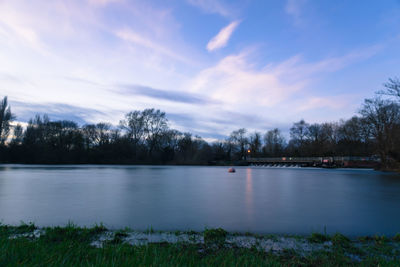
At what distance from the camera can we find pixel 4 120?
46250mm

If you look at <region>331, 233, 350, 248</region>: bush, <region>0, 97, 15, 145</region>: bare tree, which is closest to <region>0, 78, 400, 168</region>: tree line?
<region>0, 97, 15, 145</region>: bare tree

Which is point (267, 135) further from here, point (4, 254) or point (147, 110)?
point (4, 254)

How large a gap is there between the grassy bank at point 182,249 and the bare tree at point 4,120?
51.3 m

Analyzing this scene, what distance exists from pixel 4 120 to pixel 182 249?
5434 centimetres

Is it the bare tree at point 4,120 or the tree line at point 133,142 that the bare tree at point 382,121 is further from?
the bare tree at point 4,120

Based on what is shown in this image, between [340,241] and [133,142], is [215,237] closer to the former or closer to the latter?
[340,241]

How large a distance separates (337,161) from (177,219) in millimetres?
50161

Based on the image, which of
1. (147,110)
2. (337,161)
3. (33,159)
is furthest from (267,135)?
(33,159)

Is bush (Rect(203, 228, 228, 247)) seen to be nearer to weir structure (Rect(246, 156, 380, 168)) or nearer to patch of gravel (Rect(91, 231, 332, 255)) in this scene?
patch of gravel (Rect(91, 231, 332, 255))

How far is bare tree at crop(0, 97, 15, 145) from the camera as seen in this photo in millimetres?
45688

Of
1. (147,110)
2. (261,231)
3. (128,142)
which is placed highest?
(147,110)

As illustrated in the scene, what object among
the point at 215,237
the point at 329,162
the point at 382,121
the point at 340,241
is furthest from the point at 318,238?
the point at 329,162

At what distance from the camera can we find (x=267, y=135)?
77.2 meters

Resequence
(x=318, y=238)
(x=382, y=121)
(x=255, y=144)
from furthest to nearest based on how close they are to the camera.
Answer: (x=255, y=144), (x=382, y=121), (x=318, y=238)
